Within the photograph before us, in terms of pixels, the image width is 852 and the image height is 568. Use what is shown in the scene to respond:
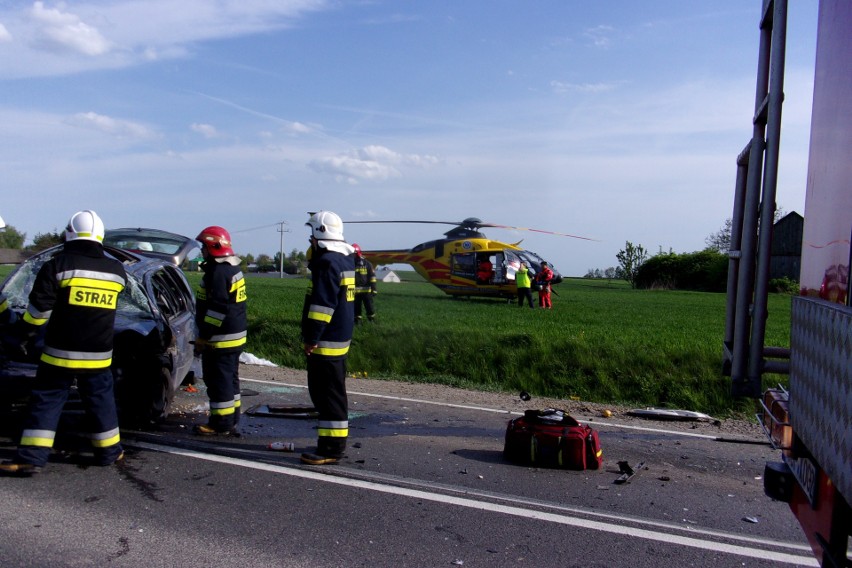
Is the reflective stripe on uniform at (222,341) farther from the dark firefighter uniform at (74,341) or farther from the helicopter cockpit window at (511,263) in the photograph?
the helicopter cockpit window at (511,263)

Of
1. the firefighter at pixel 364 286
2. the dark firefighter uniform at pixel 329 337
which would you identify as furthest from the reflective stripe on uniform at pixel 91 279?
the firefighter at pixel 364 286

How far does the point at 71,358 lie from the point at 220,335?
5.14ft

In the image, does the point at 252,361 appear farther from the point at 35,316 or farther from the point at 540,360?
the point at 35,316

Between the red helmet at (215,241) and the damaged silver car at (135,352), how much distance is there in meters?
0.77

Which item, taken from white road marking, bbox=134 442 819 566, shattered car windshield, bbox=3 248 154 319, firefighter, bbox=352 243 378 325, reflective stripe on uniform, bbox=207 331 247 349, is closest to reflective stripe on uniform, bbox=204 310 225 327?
reflective stripe on uniform, bbox=207 331 247 349

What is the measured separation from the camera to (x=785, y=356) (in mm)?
4418

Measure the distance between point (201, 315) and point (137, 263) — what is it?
4.64 feet

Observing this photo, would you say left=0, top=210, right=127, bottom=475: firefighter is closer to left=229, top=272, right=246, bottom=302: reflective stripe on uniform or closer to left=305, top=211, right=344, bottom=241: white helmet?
left=229, top=272, right=246, bottom=302: reflective stripe on uniform

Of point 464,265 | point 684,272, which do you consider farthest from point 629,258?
point 464,265

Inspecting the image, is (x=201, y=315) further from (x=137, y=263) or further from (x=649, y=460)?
(x=649, y=460)

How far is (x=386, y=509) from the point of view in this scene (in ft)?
16.4

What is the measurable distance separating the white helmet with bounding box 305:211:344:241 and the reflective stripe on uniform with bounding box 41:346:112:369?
187 cm

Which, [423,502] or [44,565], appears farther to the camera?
[423,502]

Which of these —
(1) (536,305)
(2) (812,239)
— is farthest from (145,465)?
(1) (536,305)
